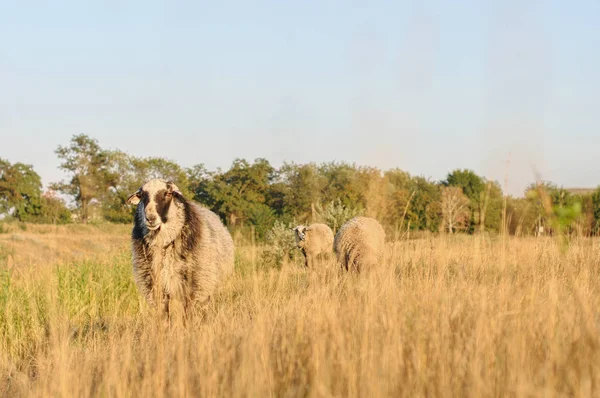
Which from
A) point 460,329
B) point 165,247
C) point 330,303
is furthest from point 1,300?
point 460,329

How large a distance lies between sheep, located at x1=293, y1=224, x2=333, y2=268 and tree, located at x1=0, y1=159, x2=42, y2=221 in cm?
5738

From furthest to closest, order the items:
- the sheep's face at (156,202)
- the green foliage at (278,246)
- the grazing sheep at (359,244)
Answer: the green foliage at (278,246) < the grazing sheep at (359,244) < the sheep's face at (156,202)

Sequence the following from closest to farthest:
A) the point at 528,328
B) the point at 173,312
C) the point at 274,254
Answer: the point at 528,328 < the point at 173,312 < the point at 274,254

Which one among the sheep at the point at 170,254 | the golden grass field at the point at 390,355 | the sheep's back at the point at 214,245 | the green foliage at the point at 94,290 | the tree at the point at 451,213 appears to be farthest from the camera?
the green foliage at the point at 94,290

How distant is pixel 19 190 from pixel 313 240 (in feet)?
204

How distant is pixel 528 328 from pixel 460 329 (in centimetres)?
42

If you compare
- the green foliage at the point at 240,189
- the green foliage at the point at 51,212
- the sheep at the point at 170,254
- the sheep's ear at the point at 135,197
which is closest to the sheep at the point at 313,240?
the sheep at the point at 170,254

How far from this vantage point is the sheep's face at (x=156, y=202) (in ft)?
25.9

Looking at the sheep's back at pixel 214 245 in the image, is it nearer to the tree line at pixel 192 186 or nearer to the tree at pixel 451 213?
the tree at pixel 451 213

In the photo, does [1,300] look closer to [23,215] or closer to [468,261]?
[468,261]

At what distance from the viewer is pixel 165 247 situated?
27.6ft

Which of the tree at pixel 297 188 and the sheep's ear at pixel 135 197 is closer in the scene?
the sheep's ear at pixel 135 197

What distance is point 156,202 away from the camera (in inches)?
316

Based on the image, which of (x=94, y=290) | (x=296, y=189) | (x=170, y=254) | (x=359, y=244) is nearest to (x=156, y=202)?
(x=170, y=254)
